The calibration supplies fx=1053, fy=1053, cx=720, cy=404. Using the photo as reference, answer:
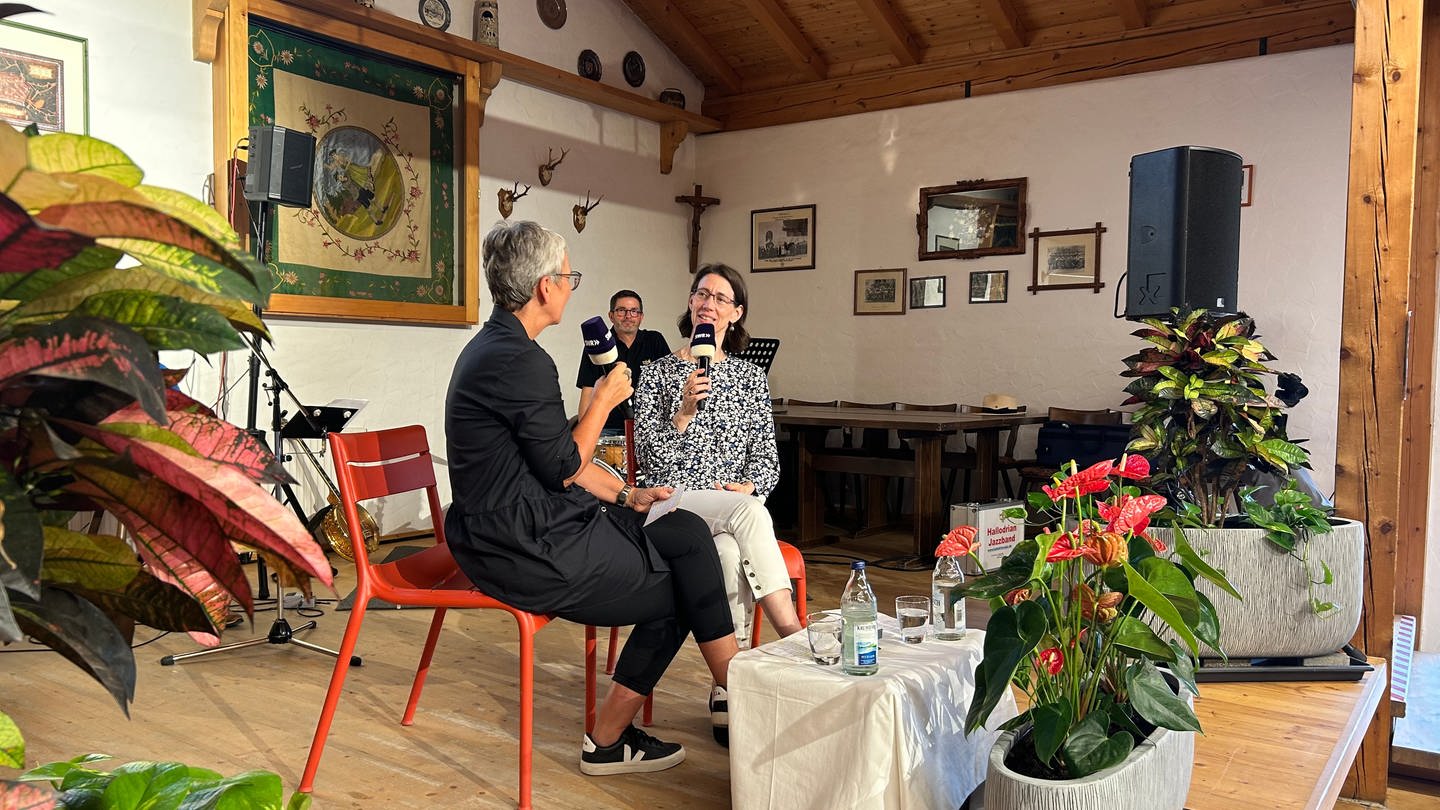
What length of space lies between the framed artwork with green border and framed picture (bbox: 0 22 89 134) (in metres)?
0.78

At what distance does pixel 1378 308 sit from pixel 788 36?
555cm

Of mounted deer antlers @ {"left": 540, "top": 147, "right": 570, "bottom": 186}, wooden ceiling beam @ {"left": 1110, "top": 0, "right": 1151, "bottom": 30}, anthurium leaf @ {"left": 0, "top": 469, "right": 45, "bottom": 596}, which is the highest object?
wooden ceiling beam @ {"left": 1110, "top": 0, "right": 1151, "bottom": 30}

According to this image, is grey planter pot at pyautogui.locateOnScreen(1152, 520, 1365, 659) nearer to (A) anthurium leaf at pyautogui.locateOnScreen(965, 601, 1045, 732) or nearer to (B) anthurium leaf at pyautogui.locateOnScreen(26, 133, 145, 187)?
(A) anthurium leaf at pyautogui.locateOnScreen(965, 601, 1045, 732)

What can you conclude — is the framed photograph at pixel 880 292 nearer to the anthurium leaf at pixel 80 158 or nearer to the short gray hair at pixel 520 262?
the short gray hair at pixel 520 262

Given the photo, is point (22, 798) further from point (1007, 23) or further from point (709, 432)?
point (1007, 23)

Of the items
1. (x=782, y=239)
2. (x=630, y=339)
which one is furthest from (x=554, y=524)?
(x=782, y=239)

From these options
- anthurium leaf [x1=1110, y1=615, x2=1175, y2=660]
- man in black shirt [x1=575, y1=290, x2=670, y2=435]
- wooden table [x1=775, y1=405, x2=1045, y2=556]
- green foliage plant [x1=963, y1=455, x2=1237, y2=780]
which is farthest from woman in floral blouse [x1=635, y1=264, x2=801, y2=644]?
wooden table [x1=775, y1=405, x2=1045, y2=556]

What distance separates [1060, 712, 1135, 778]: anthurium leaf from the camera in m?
1.54

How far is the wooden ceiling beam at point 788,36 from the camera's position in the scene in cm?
734

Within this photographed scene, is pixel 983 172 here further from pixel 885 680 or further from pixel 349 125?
pixel 885 680

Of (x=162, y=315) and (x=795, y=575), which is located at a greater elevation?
(x=162, y=315)

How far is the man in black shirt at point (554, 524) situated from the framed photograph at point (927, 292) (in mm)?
5027

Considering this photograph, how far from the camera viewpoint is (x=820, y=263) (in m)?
7.93

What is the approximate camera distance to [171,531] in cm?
48
